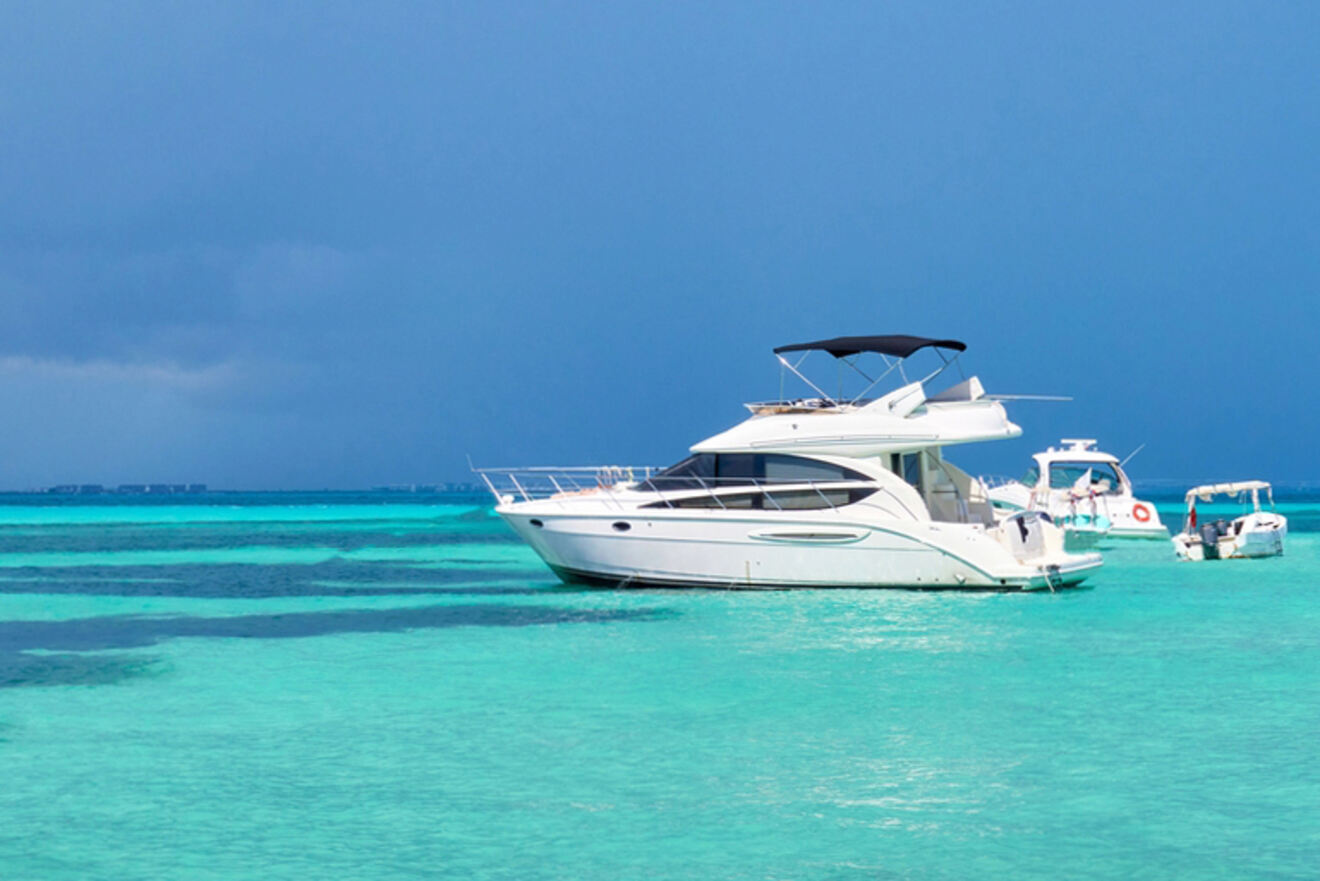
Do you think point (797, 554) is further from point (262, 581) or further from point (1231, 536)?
point (1231, 536)

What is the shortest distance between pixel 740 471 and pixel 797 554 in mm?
1701

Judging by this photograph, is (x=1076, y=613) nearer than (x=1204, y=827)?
No

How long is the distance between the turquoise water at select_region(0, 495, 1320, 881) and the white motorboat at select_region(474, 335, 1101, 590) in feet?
3.39

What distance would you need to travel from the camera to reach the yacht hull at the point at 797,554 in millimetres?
Answer: 20922

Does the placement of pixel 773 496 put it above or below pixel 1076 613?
above

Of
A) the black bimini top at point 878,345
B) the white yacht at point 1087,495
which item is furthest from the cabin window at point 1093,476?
the black bimini top at point 878,345

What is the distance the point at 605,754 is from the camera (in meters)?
9.82

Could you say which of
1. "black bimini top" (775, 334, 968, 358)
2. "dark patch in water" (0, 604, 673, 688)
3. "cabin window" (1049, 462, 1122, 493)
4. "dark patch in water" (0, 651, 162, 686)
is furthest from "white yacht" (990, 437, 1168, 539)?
"dark patch in water" (0, 651, 162, 686)

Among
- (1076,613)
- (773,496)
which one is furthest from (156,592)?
(1076,613)

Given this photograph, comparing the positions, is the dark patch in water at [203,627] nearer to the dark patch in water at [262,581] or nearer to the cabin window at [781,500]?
the cabin window at [781,500]

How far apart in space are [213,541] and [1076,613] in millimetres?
37058

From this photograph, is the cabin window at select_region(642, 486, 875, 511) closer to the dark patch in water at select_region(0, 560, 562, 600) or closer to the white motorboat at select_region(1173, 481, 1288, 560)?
the dark patch in water at select_region(0, 560, 562, 600)

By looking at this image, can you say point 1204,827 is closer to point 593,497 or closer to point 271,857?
point 271,857

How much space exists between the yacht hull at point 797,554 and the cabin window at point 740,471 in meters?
0.84
